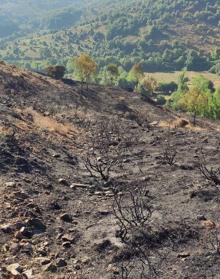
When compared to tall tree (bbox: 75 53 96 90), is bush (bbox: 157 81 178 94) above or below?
below

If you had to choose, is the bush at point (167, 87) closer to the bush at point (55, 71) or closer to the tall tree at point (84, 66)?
the bush at point (55, 71)

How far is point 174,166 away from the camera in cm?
3862

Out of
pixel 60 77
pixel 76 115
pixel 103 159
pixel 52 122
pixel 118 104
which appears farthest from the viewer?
pixel 60 77

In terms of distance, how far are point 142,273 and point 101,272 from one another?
6.20ft

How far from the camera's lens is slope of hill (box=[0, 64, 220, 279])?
2216 cm

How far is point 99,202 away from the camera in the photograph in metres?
30.9

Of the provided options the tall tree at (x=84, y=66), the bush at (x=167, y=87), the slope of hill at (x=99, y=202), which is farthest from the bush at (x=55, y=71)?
the bush at (x=167, y=87)

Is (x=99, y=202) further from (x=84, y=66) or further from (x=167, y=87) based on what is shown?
(x=167, y=87)

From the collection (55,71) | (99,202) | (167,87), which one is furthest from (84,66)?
(167,87)

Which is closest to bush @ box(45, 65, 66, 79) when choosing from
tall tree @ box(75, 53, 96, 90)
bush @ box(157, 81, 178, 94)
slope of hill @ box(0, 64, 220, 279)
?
tall tree @ box(75, 53, 96, 90)

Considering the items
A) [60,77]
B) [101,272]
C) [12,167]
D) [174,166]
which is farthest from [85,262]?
[60,77]

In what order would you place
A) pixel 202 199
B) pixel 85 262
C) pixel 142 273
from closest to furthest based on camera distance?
pixel 142 273 → pixel 85 262 → pixel 202 199

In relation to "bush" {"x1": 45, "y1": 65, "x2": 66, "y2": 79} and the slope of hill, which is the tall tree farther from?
the slope of hill

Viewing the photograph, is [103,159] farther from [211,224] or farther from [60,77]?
[60,77]
